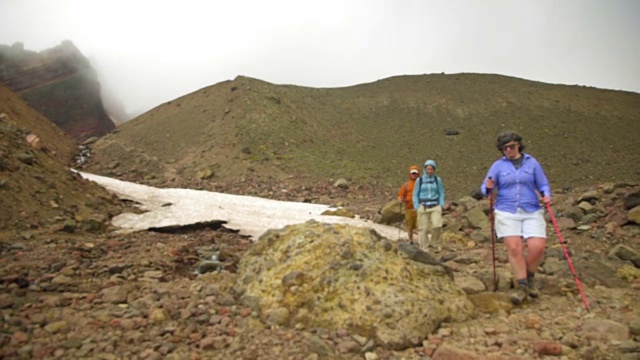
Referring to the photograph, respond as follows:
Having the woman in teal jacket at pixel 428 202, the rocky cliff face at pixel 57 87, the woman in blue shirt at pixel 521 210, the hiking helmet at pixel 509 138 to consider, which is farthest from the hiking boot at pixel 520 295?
the rocky cliff face at pixel 57 87

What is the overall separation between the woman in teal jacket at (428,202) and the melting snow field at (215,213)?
2307 mm

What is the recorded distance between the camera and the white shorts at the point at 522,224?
489 centimetres

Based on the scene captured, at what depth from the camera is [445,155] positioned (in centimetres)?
3078

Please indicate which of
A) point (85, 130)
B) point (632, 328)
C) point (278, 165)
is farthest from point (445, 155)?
point (85, 130)

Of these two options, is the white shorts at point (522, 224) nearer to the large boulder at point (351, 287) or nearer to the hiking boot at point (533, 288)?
the hiking boot at point (533, 288)

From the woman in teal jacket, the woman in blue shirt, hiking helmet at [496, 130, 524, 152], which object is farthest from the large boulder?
the woman in teal jacket

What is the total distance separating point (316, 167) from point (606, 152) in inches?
838

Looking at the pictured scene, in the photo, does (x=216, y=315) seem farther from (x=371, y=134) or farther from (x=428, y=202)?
(x=371, y=134)

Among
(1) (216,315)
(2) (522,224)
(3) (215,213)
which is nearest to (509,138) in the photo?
(2) (522,224)

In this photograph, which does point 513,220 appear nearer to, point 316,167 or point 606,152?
point 316,167

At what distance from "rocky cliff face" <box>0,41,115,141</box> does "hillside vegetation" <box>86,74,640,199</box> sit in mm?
20410

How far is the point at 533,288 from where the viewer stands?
501 cm

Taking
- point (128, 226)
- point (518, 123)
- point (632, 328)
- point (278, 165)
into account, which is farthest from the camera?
point (518, 123)

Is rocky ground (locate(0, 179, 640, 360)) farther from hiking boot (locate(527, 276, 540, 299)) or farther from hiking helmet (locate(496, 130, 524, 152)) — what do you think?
hiking helmet (locate(496, 130, 524, 152))
